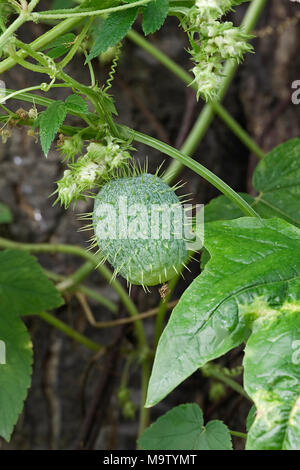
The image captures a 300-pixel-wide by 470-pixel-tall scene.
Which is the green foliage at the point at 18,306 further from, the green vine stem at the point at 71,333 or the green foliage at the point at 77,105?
the green foliage at the point at 77,105

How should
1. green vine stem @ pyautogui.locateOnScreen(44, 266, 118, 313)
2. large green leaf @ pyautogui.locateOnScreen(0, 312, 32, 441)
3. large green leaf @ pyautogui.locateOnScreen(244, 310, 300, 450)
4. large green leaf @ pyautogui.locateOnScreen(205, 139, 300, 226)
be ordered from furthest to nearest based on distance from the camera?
green vine stem @ pyautogui.locateOnScreen(44, 266, 118, 313) → large green leaf @ pyautogui.locateOnScreen(205, 139, 300, 226) → large green leaf @ pyautogui.locateOnScreen(0, 312, 32, 441) → large green leaf @ pyautogui.locateOnScreen(244, 310, 300, 450)

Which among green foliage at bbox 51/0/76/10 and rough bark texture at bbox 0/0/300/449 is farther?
rough bark texture at bbox 0/0/300/449

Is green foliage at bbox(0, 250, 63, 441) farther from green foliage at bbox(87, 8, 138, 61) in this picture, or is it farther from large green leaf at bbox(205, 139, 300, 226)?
green foliage at bbox(87, 8, 138, 61)

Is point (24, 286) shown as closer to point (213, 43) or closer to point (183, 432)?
point (183, 432)

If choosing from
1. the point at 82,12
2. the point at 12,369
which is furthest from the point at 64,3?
the point at 12,369

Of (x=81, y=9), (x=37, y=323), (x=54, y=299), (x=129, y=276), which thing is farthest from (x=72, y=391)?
(x=81, y=9)

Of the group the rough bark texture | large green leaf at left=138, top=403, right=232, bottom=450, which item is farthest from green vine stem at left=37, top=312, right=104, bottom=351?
large green leaf at left=138, top=403, right=232, bottom=450

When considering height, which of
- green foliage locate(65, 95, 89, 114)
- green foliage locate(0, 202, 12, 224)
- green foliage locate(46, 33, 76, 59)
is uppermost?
green foliage locate(46, 33, 76, 59)

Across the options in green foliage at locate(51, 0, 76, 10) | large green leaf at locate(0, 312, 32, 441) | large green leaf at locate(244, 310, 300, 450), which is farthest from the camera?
green foliage at locate(51, 0, 76, 10)

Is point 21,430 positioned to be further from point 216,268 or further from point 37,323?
point 216,268

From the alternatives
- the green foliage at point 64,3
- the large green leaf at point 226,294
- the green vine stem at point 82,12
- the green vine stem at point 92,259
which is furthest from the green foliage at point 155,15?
the green vine stem at point 92,259
